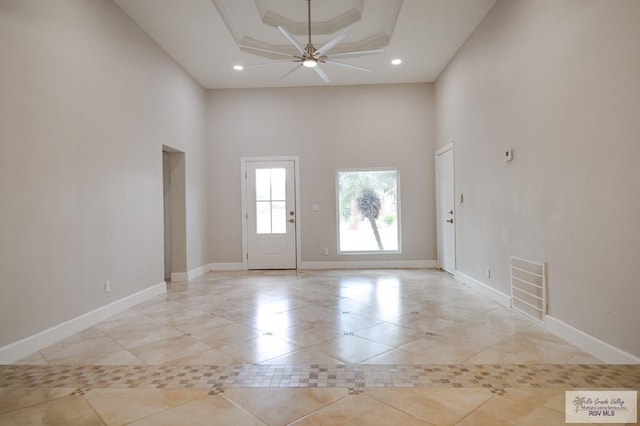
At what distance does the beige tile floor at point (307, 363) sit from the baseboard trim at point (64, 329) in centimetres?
7

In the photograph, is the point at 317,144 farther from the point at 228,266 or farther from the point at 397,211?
the point at 228,266

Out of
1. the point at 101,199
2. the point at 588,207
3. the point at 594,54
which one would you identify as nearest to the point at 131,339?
the point at 101,199

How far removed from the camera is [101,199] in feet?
12.5

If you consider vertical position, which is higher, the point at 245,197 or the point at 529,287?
the point at 245,197

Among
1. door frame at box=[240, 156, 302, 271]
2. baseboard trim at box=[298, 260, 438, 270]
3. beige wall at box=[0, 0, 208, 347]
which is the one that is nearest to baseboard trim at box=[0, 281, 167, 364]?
beige wall at box=[0, 0, 208, 347]

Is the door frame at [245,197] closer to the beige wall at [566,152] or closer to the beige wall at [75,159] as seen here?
the beige wall at [75,159]

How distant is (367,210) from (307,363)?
4.71 metres

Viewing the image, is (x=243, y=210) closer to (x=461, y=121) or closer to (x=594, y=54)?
(x=461, y=121)

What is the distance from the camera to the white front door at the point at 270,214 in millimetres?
7016

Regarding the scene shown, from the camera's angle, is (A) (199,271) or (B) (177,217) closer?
(B) (177,217)

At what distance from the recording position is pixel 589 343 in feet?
8.93

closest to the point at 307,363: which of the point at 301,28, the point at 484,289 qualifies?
the point at 484,289

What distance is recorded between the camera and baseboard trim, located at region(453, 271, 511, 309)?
4.07 metres

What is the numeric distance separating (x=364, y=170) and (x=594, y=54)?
4.52m
